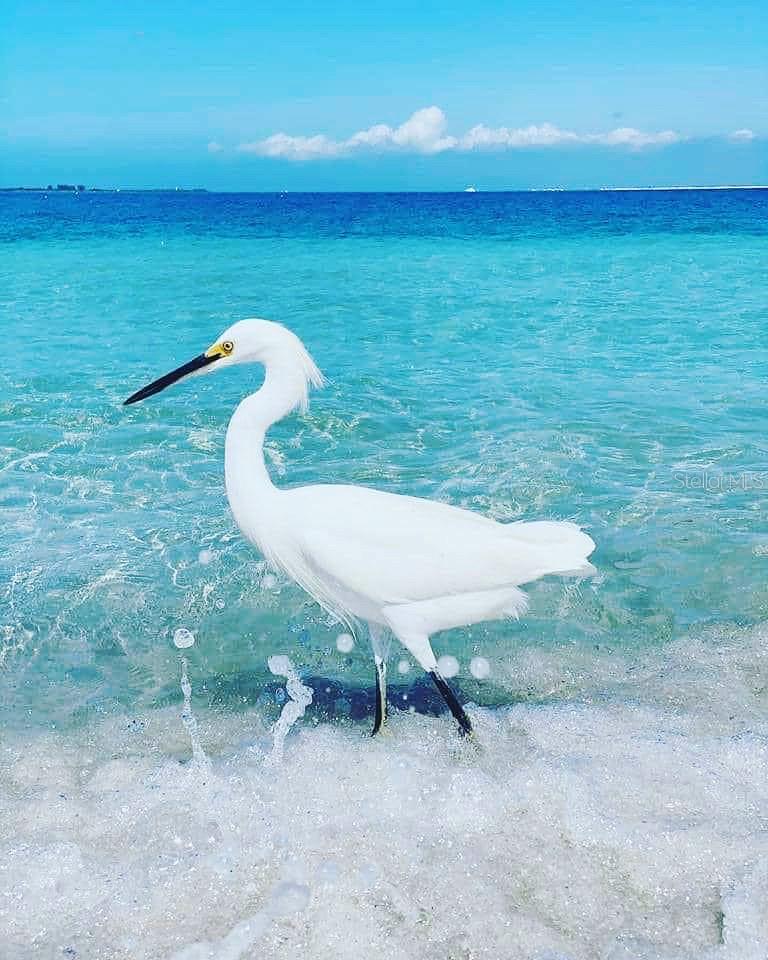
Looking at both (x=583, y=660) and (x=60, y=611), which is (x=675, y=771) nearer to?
(x=583, y=660)

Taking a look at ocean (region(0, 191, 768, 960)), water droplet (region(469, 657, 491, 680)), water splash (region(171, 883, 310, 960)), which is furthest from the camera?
water droplet (region(469, 657, 491, 680))

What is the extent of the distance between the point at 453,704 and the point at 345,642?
4.18ft

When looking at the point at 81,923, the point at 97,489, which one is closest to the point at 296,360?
the point at 81,923

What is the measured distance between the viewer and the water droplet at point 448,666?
4.79 meters

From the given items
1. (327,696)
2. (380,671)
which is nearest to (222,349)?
(380,671)

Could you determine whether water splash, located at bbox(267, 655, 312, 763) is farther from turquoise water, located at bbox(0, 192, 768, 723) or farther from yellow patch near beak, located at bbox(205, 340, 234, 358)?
yellow patch near beak, located at bbox(205, 340, 234, 358)

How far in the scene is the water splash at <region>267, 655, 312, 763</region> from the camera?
387 cm

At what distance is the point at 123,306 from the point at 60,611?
1457 centimetres

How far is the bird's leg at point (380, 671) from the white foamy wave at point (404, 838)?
10 cm

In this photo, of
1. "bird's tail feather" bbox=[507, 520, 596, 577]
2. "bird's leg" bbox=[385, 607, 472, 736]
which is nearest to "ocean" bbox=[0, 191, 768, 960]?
"bird's leg" bbox=[385, 607, 472, 736]

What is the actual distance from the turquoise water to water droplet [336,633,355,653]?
0.28 ft

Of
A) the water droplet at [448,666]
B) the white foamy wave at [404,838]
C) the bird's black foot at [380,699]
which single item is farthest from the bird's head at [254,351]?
the water droplet at [448,666]

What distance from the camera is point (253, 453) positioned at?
12.8 feet

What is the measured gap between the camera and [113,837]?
3430 millimetres
